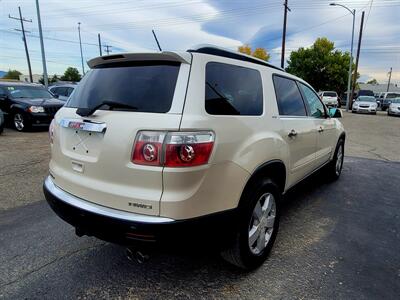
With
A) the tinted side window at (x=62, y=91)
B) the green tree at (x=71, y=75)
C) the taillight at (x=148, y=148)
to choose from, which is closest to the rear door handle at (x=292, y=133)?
the taillight at (x=148, y=148)

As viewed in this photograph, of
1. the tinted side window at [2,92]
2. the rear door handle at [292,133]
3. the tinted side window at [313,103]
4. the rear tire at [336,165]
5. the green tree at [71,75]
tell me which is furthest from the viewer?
the green tree at [71,75]

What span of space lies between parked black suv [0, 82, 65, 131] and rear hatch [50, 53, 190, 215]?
8597mm

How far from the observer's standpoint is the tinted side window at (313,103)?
13.1 feet

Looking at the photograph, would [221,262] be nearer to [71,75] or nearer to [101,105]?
[101,105]

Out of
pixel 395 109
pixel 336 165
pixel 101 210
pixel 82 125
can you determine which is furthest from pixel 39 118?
pixel 395 109

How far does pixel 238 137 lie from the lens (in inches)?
88.4

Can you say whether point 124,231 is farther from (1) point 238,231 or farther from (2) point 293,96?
(2) point 293,96

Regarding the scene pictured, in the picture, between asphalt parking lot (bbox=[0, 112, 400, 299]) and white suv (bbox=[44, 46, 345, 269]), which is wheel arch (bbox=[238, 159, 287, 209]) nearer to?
white suv (bbox=[44, 46, 345, 269])

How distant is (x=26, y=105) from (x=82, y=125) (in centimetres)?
930

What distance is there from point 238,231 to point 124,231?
0.85 meters

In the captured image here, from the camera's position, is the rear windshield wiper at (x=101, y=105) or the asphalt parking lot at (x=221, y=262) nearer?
the rear windshield wiper at (x=101, y=105)

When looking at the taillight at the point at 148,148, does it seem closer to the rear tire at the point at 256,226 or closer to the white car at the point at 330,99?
the rear tire at the point at 256,226

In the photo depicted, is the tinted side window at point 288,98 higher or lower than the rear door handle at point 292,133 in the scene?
higher

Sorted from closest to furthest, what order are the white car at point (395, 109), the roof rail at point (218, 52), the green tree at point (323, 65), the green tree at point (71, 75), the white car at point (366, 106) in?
the roof rail at point (218, 52)
the white car at point (395, 109)
the white car at point (366, 106)
the green tree at point (323, 65)
the green tree at point (71, 75)
